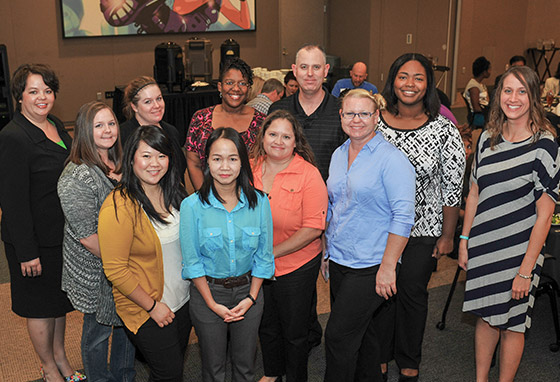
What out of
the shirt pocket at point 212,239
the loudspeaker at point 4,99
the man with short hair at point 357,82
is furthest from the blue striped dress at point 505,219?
the loudspeaker at point 4,99

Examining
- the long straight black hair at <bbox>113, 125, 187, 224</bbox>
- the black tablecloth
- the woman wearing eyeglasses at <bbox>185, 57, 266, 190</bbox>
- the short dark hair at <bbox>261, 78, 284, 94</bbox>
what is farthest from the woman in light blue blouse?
the black tablecloth

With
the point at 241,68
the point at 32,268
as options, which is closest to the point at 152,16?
the point at 241,68

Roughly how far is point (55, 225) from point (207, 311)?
97 centimetres

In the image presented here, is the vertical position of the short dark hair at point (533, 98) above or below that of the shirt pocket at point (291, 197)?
above

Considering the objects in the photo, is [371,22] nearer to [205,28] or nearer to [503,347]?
[205,28]

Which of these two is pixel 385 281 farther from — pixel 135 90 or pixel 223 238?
pixel 135 90

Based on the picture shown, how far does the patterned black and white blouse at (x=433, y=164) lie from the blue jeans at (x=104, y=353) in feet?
5.16

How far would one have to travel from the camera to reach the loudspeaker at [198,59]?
8.57 m

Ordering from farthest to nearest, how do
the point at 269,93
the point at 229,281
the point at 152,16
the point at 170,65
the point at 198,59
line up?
1. the point at 152,16
2. the point at 198,59
3. the point at 170,65
4. the point at 269,93
5. the point at 229,281

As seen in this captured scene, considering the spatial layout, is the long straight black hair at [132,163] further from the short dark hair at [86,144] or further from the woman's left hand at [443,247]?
the woman's left hand at [443,247]

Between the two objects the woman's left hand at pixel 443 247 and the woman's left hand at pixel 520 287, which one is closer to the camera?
the woman's left hand at pixel 520 287

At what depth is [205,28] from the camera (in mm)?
10938

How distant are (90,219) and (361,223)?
1.18 meters

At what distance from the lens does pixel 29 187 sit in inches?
110
